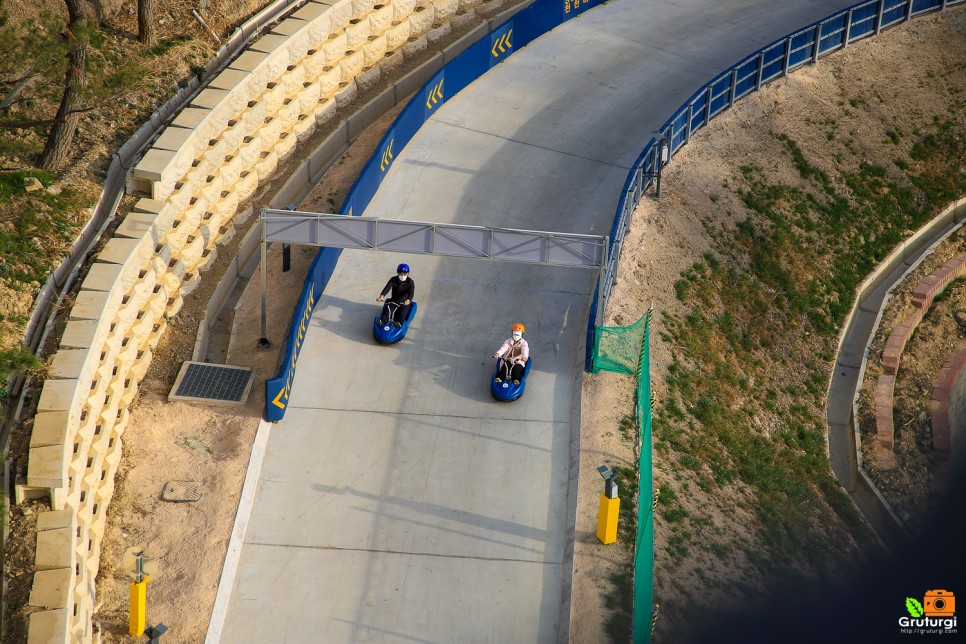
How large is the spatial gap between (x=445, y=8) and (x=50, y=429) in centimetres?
1781

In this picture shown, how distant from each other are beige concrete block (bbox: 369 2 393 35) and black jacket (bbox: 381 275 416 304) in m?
9.45

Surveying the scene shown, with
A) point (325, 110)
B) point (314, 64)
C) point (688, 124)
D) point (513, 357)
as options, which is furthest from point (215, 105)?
point (688, 124)

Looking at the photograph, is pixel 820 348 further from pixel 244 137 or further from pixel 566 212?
pixel 244 137

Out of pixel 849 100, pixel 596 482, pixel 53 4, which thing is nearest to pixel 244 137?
pixel 53 4

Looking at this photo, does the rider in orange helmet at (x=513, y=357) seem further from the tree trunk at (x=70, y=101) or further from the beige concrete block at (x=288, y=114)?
the beige concrete block at (x=288, y=114)

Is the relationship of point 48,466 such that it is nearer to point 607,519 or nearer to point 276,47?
point 607,519

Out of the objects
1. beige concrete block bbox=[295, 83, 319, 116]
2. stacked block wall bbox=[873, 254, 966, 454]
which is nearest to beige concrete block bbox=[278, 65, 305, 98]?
beige concrete block bbox=[295, 83, 319, 116]

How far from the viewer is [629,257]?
72.5 ft

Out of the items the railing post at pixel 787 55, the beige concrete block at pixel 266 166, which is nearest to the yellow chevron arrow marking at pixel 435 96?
the beige concrete block at pixel 266 166

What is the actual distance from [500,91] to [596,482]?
13221 millimetres

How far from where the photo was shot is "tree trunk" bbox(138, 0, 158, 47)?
73.2ft

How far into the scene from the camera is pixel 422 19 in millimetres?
29047

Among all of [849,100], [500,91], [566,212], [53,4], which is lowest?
[566,212]

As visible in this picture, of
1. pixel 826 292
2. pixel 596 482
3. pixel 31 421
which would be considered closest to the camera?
pixel 31 421
